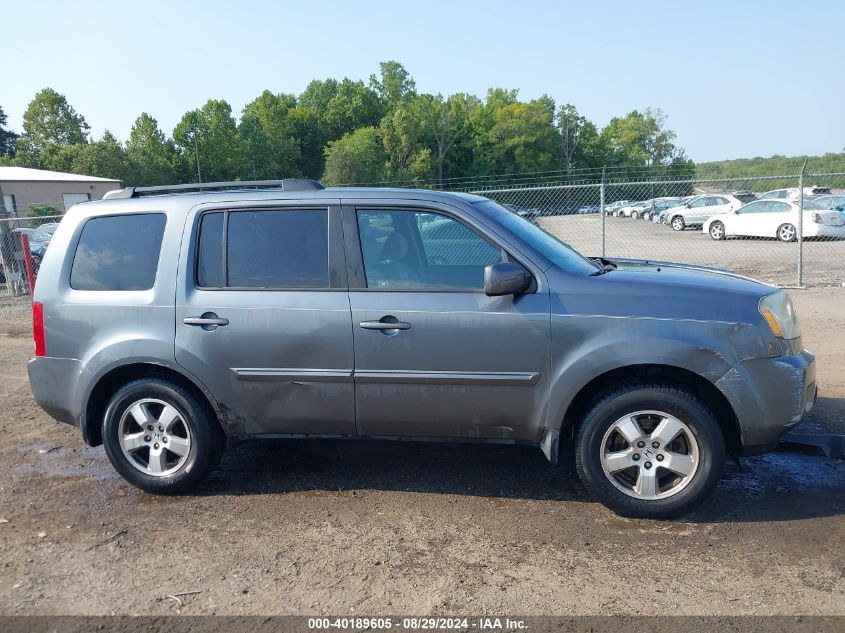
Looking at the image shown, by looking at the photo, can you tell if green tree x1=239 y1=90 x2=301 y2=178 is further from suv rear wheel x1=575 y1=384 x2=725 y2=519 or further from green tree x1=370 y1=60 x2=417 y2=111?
suv rear wheel x1=575 y1=384 x2=725 y2=519

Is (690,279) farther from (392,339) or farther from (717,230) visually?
(717,230)

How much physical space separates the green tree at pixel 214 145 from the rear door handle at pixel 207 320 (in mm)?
60637

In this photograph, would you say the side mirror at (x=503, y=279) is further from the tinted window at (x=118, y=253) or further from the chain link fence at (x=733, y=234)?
the chain link fence at (x=733, y=234)

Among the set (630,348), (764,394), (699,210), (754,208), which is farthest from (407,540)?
(699,210)

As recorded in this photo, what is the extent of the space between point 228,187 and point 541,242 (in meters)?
2.11

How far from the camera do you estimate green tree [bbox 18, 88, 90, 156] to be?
6525 centimetres

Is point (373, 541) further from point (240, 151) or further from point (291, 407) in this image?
point (240, 151)

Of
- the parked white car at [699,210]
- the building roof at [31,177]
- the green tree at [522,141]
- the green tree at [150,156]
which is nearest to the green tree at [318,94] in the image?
the green tree at [522,141]

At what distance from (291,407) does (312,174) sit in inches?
3185

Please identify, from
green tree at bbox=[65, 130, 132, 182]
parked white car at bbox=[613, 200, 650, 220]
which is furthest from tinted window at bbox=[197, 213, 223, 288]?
green tree at bbox=[65, 130, 132, 182]

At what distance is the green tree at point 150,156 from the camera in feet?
178

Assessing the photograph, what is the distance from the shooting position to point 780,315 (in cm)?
409

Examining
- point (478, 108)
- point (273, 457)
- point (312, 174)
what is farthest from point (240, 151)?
point (273, 457)

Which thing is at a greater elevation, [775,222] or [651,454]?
[775,222]
